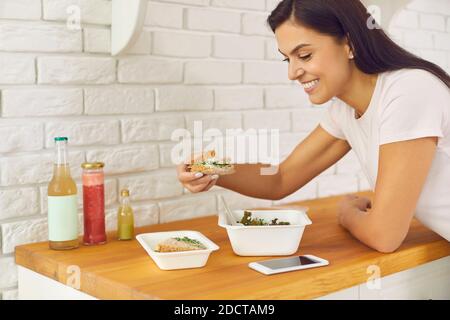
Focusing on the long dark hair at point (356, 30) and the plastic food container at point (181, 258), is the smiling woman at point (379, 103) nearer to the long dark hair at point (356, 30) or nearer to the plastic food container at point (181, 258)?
the long dark hair at point (356, 30)

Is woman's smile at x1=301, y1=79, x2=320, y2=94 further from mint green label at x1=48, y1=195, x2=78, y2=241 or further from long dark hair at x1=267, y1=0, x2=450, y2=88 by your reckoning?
Answer: mint green label at x1=48, y1=195, x2=78, y2=241

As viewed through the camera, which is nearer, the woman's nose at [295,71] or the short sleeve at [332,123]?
the woman's nose at [295,71]

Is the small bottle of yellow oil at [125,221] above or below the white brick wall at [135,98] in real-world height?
below

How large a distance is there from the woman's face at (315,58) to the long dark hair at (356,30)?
0.06 ft

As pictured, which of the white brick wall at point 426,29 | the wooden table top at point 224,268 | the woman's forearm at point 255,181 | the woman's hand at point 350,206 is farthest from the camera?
the white brick wall at point 426,29

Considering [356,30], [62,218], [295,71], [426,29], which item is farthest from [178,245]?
[426,29]

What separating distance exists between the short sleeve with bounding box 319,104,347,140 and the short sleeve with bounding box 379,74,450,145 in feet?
1.06

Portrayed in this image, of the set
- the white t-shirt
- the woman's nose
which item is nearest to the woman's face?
the woman's nose

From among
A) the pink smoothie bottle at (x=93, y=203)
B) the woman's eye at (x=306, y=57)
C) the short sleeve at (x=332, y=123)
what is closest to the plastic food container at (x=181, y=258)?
the pink smoothie bottle at (x=93, y=203)

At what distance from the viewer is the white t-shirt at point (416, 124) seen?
137 centimetres

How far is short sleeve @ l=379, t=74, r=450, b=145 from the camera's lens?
1361 millimetres

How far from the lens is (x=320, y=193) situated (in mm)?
2123

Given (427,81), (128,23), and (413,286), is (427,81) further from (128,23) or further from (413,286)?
(128,23)

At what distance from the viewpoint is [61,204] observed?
138cm
